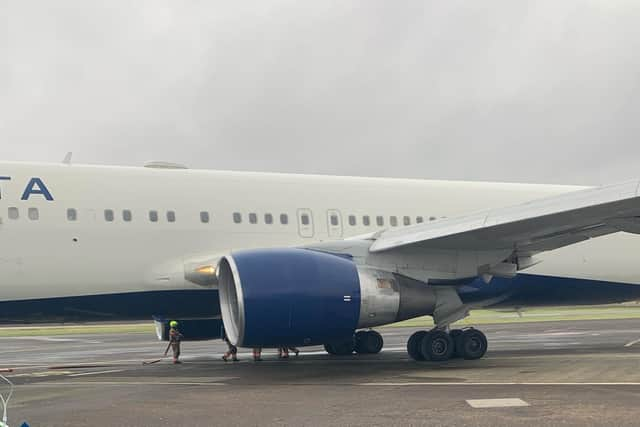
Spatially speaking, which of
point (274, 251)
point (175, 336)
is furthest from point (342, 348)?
point (274, 251)

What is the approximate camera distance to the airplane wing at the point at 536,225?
11047 millimetres

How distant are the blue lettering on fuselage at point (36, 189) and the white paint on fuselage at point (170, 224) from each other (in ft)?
0.32

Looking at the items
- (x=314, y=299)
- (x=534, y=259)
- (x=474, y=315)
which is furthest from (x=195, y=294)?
(x=474, y=315)

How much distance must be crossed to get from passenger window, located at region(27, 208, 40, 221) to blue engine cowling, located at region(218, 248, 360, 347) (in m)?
3.67

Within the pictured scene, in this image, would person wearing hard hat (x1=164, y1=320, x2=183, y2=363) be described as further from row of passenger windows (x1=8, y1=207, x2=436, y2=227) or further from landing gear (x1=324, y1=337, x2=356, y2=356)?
landing gear (x1=324, y1=337, x2=356, y2=356)

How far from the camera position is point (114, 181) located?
14.2m

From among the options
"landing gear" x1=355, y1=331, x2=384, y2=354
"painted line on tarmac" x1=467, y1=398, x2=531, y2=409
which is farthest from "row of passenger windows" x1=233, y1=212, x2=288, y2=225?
"painted line on tarmac" x1=467, y1=398, x2=531, y2=409

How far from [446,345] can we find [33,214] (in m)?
8.02

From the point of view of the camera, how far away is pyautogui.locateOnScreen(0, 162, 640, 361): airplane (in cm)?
1158

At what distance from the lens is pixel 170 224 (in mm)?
14109

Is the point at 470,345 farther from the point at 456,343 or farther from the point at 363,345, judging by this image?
the point at 363,345

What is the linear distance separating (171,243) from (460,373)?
19.3ft

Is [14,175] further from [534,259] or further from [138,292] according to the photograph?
[534,259]

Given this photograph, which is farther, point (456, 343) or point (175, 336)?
point (175, 336)
